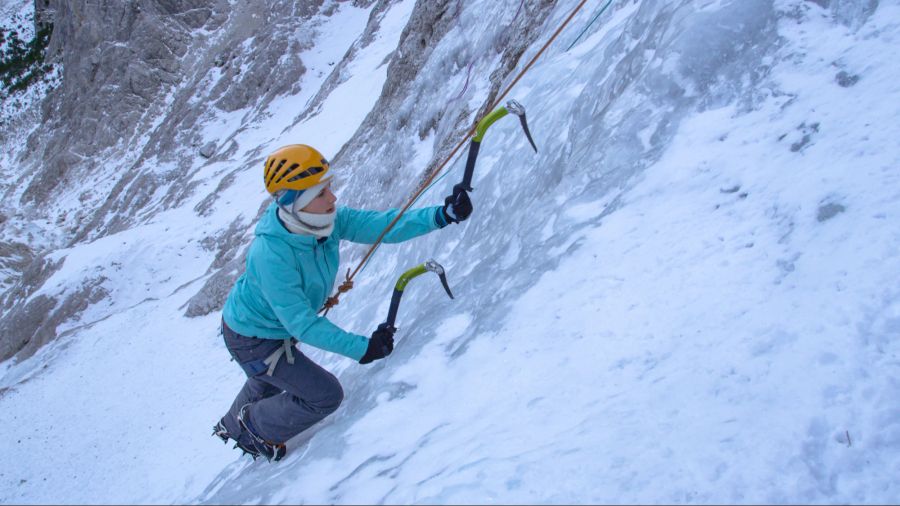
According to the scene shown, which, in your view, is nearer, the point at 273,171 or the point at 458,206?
the point at 273,171

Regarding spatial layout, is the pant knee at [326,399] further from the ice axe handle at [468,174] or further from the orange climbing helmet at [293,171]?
the ice axe handle at [468,174]

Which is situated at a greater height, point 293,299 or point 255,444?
point 293,299

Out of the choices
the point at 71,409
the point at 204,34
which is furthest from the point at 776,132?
the point at 204,34

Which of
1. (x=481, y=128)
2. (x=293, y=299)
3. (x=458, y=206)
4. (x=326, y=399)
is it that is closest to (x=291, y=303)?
(x=293, y=299)

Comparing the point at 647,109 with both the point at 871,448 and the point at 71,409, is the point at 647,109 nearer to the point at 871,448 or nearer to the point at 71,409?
the point at 871,448

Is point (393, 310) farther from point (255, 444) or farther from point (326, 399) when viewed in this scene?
point (255, 444)

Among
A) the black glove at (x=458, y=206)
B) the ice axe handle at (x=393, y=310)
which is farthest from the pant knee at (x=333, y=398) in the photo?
the black glove at (x=458, y=206)

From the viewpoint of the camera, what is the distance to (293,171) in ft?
12.7

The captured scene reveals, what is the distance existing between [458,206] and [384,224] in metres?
0.68

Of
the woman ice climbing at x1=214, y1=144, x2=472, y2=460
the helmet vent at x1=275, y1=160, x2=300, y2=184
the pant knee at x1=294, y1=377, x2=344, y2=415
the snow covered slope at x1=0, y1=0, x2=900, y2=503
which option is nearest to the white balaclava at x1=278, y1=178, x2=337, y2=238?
the woman ice climbing at x1=214, y1=144, x2=472, y2=460

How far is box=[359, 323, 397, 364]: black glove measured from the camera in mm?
4031

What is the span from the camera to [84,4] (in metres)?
47.1

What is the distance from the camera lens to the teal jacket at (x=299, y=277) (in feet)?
12.7

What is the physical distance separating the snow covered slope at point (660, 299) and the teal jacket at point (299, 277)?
2.10 ft
